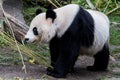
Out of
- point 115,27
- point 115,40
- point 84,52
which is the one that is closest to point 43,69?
point 84,52

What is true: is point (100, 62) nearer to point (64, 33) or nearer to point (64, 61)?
point (64, 61)

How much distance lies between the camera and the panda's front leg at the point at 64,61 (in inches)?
242

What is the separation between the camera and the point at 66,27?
609 cm

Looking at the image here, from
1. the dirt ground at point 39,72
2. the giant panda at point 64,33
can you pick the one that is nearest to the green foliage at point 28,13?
the dirt ground at point 39,72

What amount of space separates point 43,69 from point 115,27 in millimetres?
4186

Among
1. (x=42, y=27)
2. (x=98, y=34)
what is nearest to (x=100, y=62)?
(x=98, y=34)

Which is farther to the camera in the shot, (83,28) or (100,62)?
(100,62)

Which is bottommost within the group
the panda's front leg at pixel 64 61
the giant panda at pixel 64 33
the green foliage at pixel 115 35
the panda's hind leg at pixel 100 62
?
the green foliage at pixel 115 35

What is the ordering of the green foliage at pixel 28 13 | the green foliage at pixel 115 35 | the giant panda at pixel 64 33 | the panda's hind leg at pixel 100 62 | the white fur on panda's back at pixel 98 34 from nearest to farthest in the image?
1. the giant panda at pixel 64 33
2. the white fur on panda's back at pixel 98 34
3. the panda's hind leg at pixel 100 62
4. the green foliage at pixel 115 35
5. the green foliage at pixel 28 13

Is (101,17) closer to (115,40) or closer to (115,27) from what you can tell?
(115,40)

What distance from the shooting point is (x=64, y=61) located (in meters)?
6.18

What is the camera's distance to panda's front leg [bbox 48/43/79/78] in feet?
20.2

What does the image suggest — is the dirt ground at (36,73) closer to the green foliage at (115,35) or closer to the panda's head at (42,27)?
the panda's head at (42,27)

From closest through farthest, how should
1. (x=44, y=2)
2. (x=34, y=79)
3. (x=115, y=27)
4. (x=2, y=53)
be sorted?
(x=34, y=79)
(x=2, y=53)
(x=115, y=27)
(x=44, y=2)
